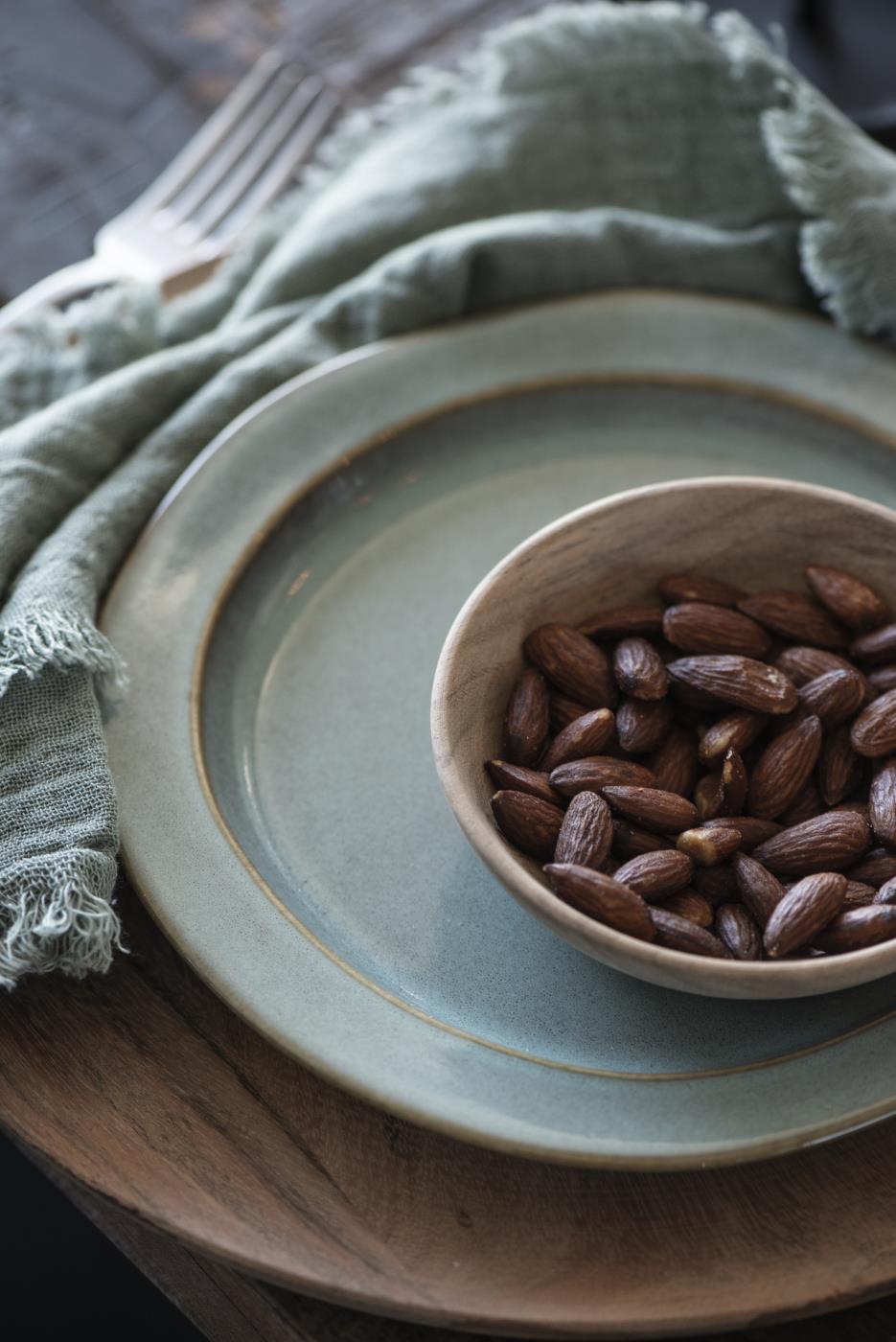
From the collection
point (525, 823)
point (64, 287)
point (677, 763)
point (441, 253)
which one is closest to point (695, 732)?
point (677, 763)

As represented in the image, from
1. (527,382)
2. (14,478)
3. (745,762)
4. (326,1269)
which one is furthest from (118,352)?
(326,1269)

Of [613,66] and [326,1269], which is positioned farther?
[613,66]

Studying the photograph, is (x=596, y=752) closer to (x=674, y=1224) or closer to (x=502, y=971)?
(x=502, y=971)

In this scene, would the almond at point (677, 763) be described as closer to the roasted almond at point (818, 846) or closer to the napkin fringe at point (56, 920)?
the roasted almond at point (818, 846)

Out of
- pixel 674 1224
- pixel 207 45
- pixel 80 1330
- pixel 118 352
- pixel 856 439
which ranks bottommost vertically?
pixel 80 1330

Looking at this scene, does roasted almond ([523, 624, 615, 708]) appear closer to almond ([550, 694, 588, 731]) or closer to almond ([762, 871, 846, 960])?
almond ([550, 694, 588, 731])

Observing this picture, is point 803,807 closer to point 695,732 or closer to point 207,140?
point 695,732
